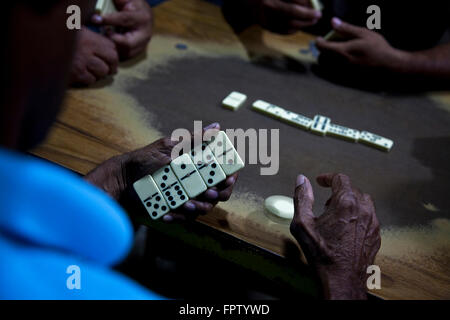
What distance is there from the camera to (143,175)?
1.28 meters

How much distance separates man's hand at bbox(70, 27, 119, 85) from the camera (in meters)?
1.71

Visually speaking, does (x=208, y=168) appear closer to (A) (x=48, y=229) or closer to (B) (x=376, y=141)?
(B) (x=376, y=141)

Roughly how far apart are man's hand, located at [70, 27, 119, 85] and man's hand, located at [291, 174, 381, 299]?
0.86 m

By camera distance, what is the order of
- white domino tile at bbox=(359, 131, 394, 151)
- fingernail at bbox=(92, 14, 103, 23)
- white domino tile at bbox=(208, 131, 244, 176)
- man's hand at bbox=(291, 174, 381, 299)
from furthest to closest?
fingernail at bbox=(92, 14, 103, 23), white domino tile at bbox=(359, 131, 394, 151), white domino tile at bbox=(208, 131, 244, 176), man's hand at bbox=(291, 174, 381, 299)

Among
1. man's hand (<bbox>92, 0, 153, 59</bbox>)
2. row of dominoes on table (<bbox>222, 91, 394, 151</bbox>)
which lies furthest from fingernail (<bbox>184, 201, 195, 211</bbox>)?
man's hand (<bbox>92, 0, 153, 59</bbox>)

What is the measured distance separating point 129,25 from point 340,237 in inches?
48.7

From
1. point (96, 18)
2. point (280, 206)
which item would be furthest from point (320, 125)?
point (96, 18)

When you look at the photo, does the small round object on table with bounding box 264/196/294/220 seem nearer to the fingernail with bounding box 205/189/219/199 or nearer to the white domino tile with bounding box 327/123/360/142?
the fingernail with bounding box 205/189/219/199

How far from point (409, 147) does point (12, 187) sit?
149cm

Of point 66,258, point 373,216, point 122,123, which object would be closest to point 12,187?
point 66,258

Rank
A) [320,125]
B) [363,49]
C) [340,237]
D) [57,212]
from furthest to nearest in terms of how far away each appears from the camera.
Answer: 1. [363,49]
2. [320,125]
3. [340,237]
4. [57,212]

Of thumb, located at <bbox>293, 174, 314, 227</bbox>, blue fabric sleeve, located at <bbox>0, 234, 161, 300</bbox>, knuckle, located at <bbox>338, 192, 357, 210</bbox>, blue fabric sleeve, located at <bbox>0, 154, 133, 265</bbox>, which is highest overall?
blue fabric sleeve, located at <bbox>0, 154, 133, 265</bbox>

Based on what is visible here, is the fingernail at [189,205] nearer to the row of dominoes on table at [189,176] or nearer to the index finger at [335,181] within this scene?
the row of dominoes on table at [189,176]

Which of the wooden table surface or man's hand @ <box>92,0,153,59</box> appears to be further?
man's hand @ <box>92,0,153,59</box>
